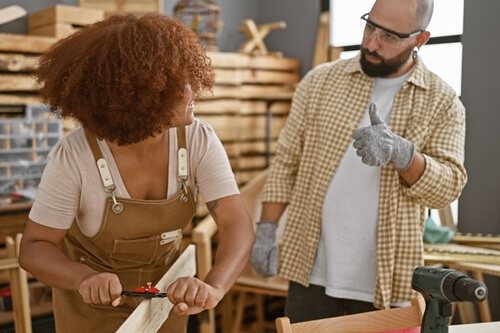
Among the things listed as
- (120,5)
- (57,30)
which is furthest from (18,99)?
(120,5)

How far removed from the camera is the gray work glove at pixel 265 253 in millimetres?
2312

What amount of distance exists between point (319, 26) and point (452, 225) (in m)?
1.59

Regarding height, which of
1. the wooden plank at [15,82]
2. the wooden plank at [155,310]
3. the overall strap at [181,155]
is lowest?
the wooden plank at [155,310]

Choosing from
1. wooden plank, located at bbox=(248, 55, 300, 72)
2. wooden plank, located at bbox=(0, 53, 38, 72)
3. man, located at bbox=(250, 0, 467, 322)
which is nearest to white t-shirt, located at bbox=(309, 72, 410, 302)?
man, located at bbox=(250, 0, 467, 322)

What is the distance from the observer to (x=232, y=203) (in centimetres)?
171

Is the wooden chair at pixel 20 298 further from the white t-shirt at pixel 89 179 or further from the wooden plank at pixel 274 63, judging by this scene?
the wooden plank at pixel 274 63

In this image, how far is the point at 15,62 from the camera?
2971 mm

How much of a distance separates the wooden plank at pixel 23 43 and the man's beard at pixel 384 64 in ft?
5.12

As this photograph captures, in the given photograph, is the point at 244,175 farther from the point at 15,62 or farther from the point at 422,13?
the point at 422,13

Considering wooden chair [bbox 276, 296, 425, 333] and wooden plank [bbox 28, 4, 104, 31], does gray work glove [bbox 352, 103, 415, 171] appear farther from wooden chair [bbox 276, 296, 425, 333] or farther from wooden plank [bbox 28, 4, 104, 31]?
wooden plank [bbox 28, 4, 104, 31]

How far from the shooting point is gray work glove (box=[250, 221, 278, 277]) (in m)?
2.31

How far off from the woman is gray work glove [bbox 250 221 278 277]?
0.51m

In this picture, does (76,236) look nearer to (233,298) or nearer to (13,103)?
(13,103)

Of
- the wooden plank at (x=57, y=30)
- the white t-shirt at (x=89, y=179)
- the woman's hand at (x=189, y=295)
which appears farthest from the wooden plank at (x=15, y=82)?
the woman's hand at (x=189, y=295)
